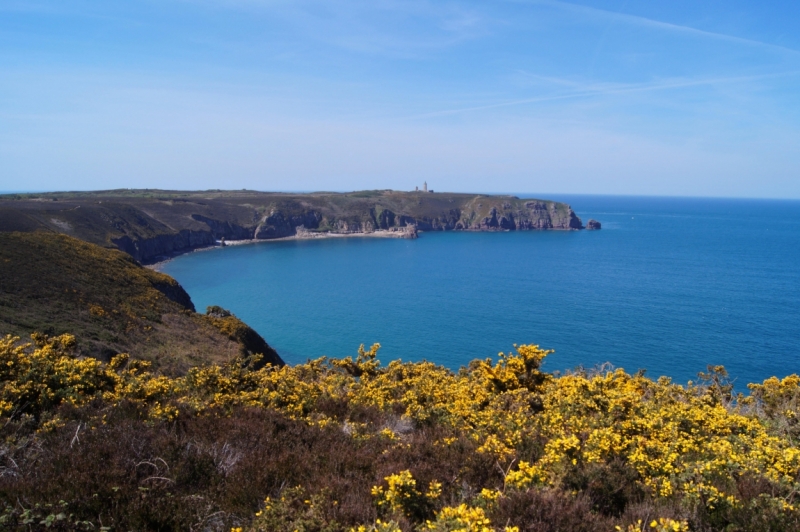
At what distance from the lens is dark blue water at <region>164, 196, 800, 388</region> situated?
150ft

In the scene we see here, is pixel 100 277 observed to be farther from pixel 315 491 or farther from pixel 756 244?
pixel 756 244

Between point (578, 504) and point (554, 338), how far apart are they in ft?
151

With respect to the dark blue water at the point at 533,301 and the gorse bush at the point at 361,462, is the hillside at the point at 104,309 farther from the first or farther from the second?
the gorse bush at the point at 361,462

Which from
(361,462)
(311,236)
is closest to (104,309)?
(361,462)

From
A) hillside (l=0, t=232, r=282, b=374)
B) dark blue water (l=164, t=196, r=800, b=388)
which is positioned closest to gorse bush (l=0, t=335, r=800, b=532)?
hillside (l=0, t=232, r=282, b=374)

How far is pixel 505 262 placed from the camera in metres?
103

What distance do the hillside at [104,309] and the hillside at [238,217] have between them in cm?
4606

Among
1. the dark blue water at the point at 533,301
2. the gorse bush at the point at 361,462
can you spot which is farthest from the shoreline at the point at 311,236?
the gorse bush at the point at 361,462

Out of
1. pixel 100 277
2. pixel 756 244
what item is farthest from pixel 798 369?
pixel 756 244

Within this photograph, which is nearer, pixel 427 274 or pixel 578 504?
pixel 578 504

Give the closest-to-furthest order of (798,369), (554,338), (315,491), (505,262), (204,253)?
(315,491) → (798,369) → (554,338) → (505,262) → (204,253)

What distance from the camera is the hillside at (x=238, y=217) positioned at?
95312mm

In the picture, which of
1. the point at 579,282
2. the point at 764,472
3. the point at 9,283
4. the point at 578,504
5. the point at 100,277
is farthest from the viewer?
the point at 579,282

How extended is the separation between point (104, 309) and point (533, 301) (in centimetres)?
5247
